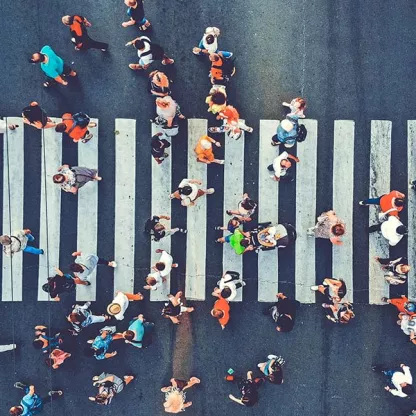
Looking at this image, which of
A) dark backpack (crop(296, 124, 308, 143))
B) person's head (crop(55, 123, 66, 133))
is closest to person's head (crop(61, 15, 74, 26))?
person's head (crop(55, 123, 66, 133))

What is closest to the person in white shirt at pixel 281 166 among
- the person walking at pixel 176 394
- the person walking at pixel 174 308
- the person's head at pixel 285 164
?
the person's head at pixel 285 164

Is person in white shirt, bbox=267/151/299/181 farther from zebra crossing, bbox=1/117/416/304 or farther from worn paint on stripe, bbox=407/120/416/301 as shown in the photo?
worn paint on stripe, bbox=407/120/416/301

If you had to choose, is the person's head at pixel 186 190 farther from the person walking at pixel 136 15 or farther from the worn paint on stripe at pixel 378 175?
the worn paint on stripe at pixel 378 175

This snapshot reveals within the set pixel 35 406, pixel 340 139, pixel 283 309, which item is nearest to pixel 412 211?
pixel 340 139

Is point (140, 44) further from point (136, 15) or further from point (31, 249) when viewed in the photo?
point (31, 249)

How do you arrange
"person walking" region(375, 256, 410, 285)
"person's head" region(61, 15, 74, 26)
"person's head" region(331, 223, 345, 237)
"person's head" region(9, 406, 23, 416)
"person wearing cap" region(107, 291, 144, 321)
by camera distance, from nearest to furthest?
1. "person's head" region(61, 15, 74, 26)
2. "person's head" region(331, 223, 345, 237)
3. "person wearing cap" region(107, 291, 144, 321)
4. "person's head" region(9, 406, 23, 416)
5. "person walking" region(375, 256, 410, 285)

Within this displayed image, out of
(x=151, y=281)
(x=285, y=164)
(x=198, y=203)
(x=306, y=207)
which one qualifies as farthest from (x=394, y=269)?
(x=151, y=281)
